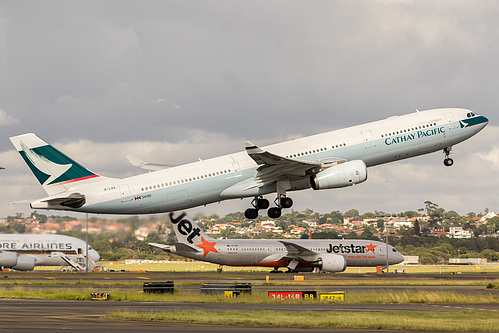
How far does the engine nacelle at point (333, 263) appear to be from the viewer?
312ft

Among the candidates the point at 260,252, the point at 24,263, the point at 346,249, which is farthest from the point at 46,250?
the point at 346,249

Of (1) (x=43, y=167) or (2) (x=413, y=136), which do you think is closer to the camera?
(1) (x=43, y=167)

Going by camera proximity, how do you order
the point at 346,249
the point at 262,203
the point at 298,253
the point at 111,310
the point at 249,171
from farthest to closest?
the point at 346,249
the point at 298,253
the point at 262,203
the point at 249,171
the point at 111,310

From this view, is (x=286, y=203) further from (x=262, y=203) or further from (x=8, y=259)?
(x=8, y=259)

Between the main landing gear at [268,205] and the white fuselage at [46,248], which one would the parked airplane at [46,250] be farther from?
the main landing gear at [268,205]

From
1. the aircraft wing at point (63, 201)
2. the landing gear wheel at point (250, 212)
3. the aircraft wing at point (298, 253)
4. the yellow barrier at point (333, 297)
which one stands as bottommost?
the yellow barrier at point (333, 297)

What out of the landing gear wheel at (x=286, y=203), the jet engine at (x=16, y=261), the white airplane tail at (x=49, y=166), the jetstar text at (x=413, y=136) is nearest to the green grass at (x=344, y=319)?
the landing gear wheel at (x=286, y=203)

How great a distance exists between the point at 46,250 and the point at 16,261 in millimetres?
9342

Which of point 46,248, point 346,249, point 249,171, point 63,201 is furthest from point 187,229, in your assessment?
point 63,201

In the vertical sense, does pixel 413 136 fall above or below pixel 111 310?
above

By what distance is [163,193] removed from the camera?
186 ft

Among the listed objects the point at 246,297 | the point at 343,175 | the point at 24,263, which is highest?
the point at 343,175

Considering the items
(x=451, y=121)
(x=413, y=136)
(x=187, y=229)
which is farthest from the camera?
(x=187, y=229)

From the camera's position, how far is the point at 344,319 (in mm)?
38938
